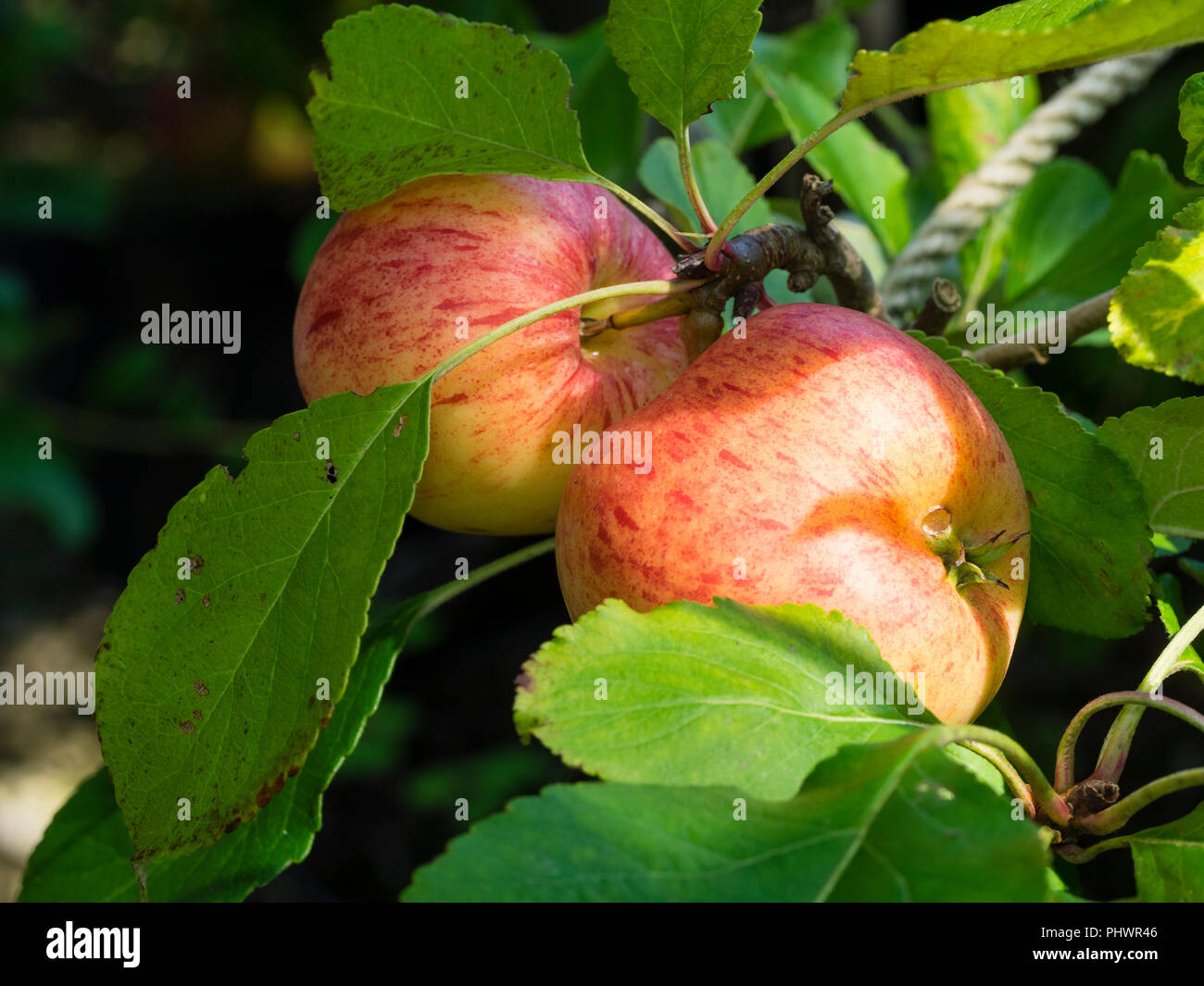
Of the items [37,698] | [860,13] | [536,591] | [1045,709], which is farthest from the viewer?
[37,698]

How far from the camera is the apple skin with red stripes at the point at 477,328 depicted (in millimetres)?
514

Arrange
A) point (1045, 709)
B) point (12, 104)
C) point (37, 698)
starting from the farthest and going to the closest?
1. point (37, 698)
2. point (12, 104)
3. point (1045, 709)

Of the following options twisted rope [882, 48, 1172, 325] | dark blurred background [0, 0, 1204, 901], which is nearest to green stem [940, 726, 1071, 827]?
twisted rope [882, 48, 1172, 325]

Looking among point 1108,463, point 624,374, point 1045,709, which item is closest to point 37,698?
point 1045,709

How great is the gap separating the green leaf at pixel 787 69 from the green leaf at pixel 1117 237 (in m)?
0.29

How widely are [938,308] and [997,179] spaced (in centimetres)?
18

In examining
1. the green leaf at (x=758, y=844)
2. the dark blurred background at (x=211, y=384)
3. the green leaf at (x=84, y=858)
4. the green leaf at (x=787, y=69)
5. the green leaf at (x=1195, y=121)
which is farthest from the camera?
the dark blurred background at (x=211, y=384)

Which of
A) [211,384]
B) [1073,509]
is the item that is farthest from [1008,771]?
[211,384]

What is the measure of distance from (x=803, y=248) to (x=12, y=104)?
6.56 ft

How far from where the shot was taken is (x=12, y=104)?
2.03 metres

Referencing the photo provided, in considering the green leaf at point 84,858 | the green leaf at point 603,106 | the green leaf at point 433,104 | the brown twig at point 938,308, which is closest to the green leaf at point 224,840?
the green leaf at point 84,858

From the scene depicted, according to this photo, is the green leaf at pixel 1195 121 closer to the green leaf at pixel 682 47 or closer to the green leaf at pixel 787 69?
the green leaf at pixel 682 47

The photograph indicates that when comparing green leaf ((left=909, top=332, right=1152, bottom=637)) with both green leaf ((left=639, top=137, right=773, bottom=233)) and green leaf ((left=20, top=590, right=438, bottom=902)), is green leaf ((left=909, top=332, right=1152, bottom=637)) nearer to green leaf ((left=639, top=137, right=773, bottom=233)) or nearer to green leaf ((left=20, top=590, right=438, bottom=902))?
green leaf ((left=639, top=137, right=773, bottom=233))
